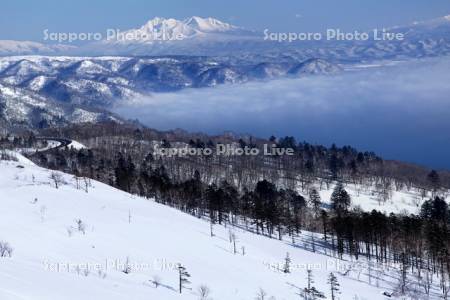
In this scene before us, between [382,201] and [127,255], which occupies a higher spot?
[127,255]

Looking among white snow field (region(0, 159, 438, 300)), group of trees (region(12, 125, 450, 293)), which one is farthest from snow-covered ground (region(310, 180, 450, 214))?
white snow field (region(0, 159, 438, 300))

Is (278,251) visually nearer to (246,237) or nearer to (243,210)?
(246,237)

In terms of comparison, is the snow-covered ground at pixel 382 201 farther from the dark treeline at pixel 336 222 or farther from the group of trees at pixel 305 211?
the dark treeline at pixel 336 222

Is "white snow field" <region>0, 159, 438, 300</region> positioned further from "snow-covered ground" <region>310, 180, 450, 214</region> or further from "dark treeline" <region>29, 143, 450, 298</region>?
"snow-covered ground" <region>310, 180, 450, 214</region>

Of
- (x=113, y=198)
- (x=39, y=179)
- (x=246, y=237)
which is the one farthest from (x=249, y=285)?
(x=39, y=179)

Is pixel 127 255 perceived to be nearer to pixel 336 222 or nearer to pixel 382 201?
pixel 336 222

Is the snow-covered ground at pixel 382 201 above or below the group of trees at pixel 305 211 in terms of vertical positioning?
below

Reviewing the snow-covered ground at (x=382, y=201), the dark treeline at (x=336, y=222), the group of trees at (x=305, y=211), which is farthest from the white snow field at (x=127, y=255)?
the snow-covered ground at (x=382, y=201)

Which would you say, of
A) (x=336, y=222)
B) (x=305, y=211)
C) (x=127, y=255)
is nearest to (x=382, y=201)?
(x=305, y=211)
